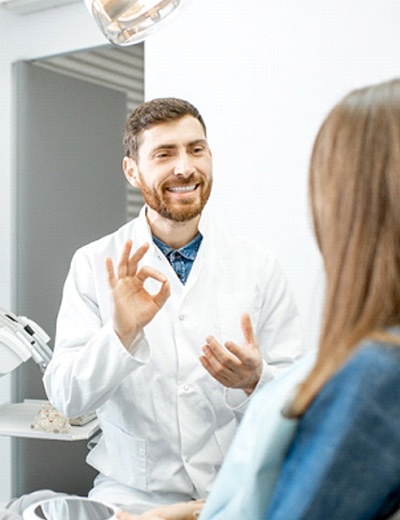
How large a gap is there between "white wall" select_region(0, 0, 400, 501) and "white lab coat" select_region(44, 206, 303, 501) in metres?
0.35

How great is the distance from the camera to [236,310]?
63.6 inches

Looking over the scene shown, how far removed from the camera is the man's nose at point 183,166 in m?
1.62

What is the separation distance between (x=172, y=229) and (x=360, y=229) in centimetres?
106

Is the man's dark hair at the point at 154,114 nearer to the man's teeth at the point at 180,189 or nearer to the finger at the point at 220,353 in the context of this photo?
the man's teeth at the point at 180,189

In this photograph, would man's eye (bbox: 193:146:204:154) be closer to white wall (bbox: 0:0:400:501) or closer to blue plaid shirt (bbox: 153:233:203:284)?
blue plaid shirt (bbox: 153:233:203:284)

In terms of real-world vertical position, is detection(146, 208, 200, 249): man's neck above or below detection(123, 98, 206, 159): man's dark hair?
below

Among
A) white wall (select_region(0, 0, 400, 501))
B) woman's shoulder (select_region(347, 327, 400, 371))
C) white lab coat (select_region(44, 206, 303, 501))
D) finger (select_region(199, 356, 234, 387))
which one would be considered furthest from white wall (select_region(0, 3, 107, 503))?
woman's shoulder (select_region(347, 327, 400, 371))

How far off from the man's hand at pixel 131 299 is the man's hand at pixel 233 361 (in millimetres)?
144

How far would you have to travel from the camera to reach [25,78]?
257 centimetres

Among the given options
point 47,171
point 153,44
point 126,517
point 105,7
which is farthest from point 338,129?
point 47,171

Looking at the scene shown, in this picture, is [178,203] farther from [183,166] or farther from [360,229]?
[360,229]

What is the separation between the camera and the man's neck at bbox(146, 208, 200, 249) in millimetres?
1678

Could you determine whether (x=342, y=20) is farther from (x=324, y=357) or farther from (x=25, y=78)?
(x=324, y=357)

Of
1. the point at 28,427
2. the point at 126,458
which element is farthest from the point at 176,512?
the point at 28,427
